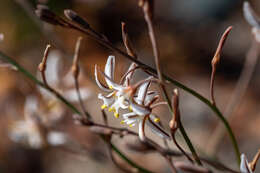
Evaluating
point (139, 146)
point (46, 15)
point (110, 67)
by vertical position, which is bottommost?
point (139, 146)

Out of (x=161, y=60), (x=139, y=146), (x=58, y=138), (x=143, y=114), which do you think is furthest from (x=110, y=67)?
(x=161, y=60)

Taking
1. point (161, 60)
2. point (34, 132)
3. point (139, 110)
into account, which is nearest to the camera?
point (139, 110)

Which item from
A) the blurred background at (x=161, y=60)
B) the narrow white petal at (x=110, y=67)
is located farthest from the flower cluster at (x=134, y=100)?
the blurred background at (x=161, y=60)

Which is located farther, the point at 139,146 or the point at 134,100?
the point at 139,146

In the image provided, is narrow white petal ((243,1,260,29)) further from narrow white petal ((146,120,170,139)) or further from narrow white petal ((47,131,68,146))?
narrow white petal ((47,131,68,146))

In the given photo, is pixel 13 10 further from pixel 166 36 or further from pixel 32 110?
pixel 32 110

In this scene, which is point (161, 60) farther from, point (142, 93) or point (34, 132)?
point (142, 93)

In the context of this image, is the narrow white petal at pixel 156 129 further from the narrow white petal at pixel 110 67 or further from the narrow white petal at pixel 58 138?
the narrow white petal at pixel 58 138
